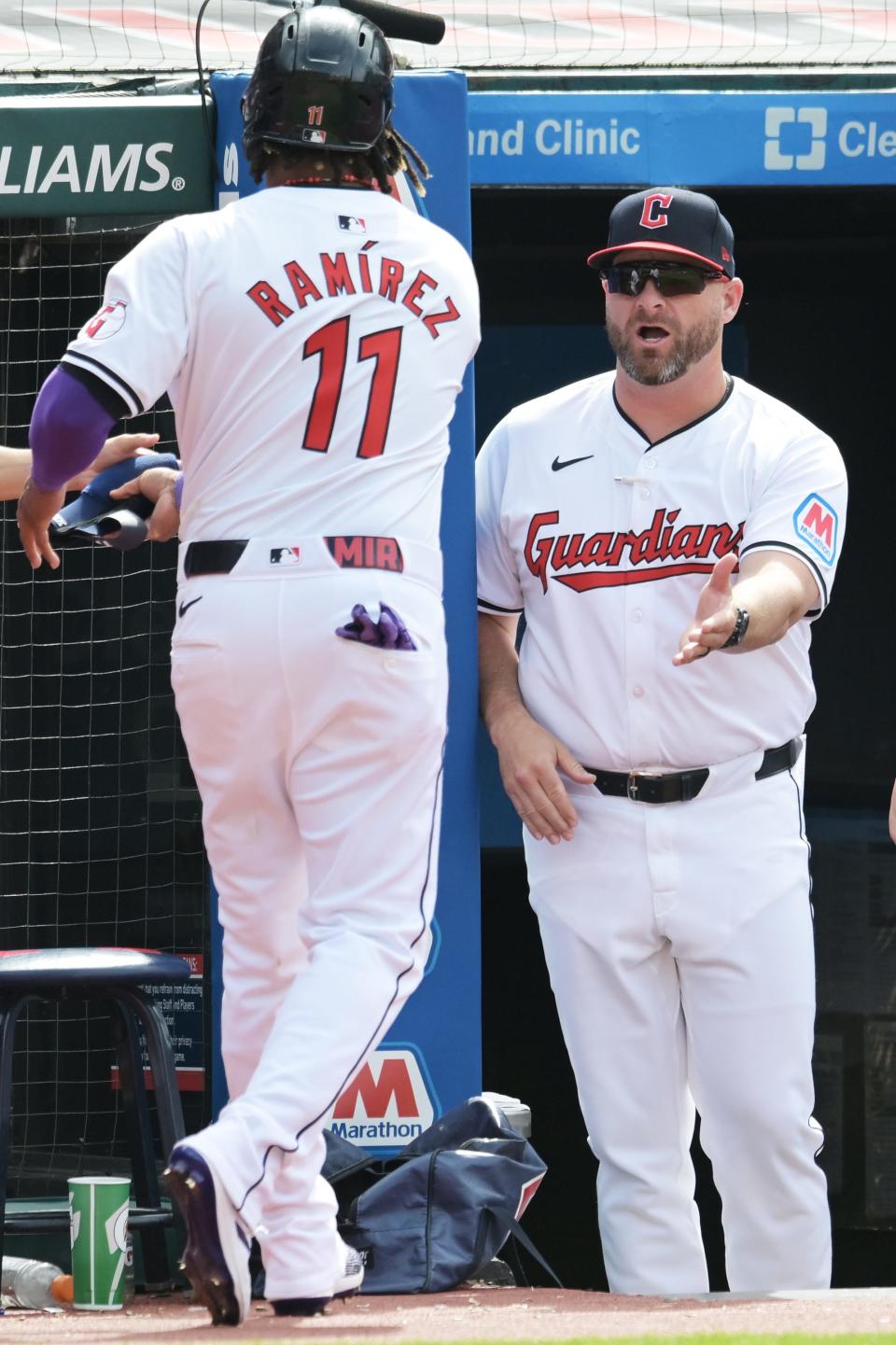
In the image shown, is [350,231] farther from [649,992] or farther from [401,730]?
[649,992]

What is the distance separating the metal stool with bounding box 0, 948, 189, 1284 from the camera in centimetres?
310

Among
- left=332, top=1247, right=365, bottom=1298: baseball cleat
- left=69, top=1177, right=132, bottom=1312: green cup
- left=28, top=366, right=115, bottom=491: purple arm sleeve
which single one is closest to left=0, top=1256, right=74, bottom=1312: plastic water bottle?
left=69, top=1177, right=132, bottom=1312: green cup

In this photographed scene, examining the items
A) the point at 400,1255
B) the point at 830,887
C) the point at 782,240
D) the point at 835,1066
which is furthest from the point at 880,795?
the point at 400,1255

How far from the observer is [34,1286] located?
3.27m

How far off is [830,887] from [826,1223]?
7.02ft

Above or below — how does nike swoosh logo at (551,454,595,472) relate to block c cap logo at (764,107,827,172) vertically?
below

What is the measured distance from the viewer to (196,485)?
269 centimetres

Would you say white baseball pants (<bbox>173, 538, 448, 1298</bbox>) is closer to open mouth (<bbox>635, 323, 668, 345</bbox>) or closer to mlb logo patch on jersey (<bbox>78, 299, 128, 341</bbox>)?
mlb logo patch on jersey (<bbox>78, 299, 128, 341</bbox>)

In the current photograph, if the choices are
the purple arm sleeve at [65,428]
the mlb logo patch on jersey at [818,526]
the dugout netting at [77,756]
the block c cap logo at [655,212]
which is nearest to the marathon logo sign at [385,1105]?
the mlb logo patch on jersey at [818,526]

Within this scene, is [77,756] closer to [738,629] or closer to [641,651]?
[641,651]

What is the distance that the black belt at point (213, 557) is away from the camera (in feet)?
8.50

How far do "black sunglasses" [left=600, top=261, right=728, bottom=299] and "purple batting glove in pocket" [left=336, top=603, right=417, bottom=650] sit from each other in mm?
934

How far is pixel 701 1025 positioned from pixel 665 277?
1196mm

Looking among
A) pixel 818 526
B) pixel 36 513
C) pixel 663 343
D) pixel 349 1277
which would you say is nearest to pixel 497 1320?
pixel 349 1277
